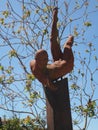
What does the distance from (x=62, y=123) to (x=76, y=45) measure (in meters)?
4.27

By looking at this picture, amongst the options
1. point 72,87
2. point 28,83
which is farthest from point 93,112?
point 28,83

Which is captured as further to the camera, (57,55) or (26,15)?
(26,15)

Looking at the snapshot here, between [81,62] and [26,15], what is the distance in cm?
161

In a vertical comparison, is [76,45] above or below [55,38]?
above

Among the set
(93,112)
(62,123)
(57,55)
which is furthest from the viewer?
(93,112)

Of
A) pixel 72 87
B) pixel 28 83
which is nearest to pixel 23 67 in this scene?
pixel 28 83

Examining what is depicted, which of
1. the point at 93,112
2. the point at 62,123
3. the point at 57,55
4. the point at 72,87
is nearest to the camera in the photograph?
the point at 62,123

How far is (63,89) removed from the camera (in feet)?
12.9

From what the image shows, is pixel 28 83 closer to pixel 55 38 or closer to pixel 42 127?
pixel 42 127

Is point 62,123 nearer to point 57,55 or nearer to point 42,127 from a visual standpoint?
point 57,55

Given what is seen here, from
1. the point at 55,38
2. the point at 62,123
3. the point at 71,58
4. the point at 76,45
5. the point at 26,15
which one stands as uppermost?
the point at 26,15

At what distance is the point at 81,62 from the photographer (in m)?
7.72

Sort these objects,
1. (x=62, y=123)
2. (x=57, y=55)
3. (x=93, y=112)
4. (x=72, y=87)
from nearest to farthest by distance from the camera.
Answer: (x=62, y=123)
(x=57, y=55)
(x=93, y=112)
(x=72, y=87)

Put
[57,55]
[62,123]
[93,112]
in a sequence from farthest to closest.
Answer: [93,112]
[57,55]
[62,123]
